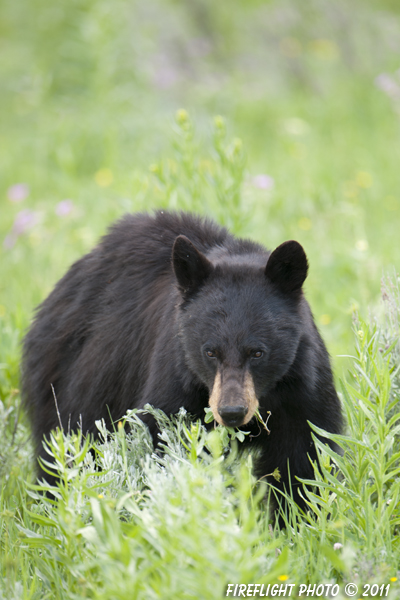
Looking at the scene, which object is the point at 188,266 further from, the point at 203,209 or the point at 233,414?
the point at 203,209

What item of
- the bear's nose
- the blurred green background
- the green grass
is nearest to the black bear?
the bear's nose

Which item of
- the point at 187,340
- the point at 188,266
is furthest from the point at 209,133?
the point at 187,340

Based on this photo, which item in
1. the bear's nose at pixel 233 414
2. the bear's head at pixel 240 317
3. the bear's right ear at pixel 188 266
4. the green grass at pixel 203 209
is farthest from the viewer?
the bear's right ear at pixel 188 266

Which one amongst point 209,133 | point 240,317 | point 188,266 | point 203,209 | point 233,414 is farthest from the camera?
point 209,133

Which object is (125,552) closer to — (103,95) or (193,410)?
(193,410)

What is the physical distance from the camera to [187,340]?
257cm

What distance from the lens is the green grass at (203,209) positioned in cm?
179

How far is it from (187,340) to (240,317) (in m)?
0.25

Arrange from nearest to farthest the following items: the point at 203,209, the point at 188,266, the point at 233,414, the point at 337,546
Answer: the point at 337,546 < the point at 233,414 < the point at 188,266 < the point at 203,209

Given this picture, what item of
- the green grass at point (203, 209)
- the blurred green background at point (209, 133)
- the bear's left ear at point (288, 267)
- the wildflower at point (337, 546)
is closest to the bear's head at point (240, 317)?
the bear's left ear at point (288, 267)

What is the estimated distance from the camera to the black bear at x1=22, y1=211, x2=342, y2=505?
247cm

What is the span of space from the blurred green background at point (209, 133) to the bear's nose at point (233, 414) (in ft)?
3.57

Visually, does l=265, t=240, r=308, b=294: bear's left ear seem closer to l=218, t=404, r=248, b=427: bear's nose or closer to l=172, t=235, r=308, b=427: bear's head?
l=172, t=235, r=308, b=427: bear's head

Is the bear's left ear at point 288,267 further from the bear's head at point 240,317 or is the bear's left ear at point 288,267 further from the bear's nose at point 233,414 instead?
the bear's nose at point 233,414
